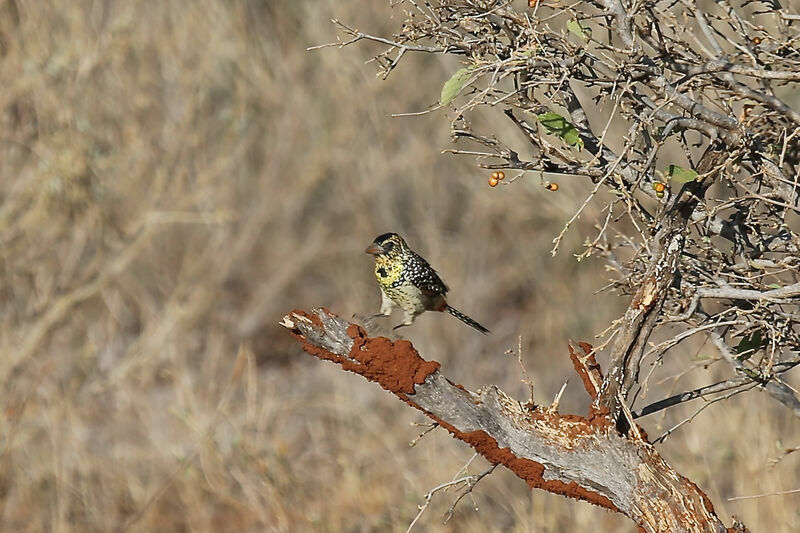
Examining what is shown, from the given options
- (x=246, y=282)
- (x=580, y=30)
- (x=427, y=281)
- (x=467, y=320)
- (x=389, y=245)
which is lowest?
(x=246, y=282)

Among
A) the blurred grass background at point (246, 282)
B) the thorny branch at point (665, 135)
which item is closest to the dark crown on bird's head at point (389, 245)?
the blurred grass background at point (246, 282)

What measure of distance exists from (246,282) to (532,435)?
7.23 metres

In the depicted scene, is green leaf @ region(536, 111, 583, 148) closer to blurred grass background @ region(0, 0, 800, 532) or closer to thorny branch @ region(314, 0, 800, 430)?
thorny branch @ region(314, 0, 800, 430)

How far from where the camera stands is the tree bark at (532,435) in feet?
9.00

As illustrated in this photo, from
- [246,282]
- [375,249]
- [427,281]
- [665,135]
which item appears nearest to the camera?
[665,135]

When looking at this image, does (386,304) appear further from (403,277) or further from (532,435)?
(532,435)

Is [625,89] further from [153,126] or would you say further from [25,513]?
[153,126]

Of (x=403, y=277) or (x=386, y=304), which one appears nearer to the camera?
(x=403, y=277)

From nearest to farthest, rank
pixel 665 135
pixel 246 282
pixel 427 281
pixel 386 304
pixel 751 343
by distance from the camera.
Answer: pixel 665 135 < pixel 751 343 < pixel 427 281 < pixel 386 304 < pixel 246 282

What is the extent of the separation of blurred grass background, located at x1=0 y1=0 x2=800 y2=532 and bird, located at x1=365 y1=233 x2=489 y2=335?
1.37ft

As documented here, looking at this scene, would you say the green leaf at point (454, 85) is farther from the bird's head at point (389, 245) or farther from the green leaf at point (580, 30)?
the bird's head at point (389, 245)

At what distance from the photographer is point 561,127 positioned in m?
2.82

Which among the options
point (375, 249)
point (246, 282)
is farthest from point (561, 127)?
point (246, 282)

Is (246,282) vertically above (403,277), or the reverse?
(403,277)
